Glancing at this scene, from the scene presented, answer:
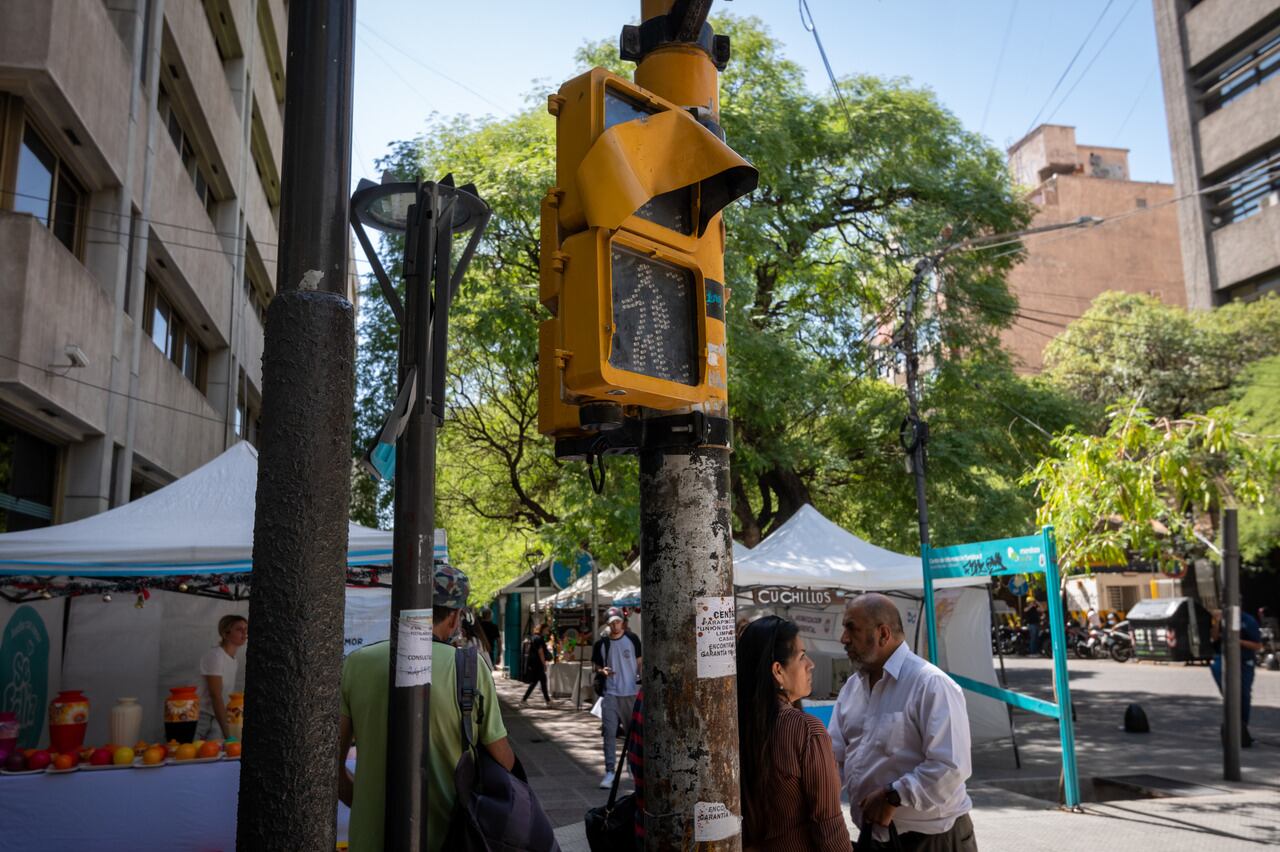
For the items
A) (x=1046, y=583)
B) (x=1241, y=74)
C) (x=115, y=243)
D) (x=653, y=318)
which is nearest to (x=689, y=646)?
(x=653, y=318)

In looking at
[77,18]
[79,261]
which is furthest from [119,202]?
[77,18]

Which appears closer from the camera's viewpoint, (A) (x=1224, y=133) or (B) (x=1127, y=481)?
(B) (x=1127, y=481)

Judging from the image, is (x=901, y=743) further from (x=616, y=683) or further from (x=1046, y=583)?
(x=616, y=683)

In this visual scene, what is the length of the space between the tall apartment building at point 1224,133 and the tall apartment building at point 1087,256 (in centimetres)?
1306

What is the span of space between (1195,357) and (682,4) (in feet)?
121

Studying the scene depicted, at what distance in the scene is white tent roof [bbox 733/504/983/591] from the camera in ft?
42.4

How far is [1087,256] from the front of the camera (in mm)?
53938

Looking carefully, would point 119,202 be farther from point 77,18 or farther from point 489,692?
point 489,692

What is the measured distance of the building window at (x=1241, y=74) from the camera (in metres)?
34.5

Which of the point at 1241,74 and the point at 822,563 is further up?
the point at 1241,74

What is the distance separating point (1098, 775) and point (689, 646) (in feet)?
35.0

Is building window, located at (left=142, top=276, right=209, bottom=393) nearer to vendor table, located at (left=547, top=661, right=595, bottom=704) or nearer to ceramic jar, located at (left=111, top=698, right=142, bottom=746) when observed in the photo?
ceramic jar, located at (left=111, top=698, right=142, bottom=746)

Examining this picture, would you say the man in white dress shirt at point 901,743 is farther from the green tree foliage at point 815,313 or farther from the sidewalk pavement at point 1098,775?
the green tree foliage at point 815,313

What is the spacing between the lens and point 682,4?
3250mm
